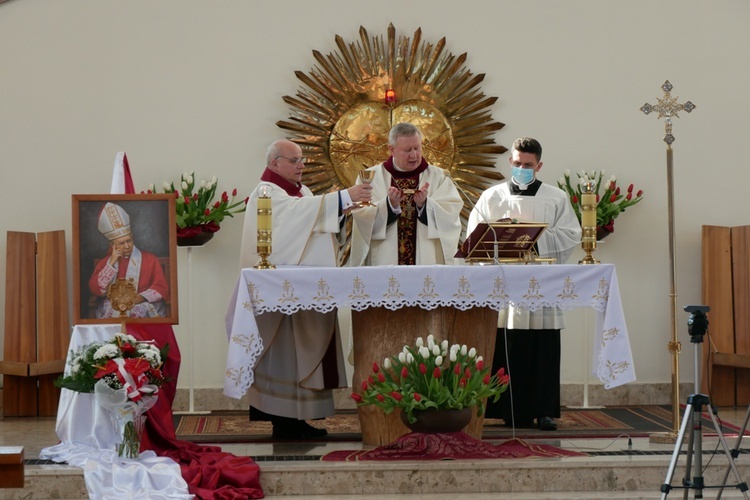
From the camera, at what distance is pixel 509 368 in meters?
7.73

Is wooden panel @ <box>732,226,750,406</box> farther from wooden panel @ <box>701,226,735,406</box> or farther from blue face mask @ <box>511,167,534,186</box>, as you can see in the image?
blue face mask @ <box>511,167,534,186</box>

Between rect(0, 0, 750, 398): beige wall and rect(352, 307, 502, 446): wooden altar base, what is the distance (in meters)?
2.64

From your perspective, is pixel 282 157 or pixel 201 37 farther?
pixel 201 37

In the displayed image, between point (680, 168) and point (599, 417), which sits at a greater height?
point (680, 168)

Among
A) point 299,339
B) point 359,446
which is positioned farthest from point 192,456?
point 299,339

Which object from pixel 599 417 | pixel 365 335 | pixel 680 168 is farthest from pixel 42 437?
pixel 680 168

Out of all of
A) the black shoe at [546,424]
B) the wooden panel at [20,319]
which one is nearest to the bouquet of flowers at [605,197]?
the black shoe at [546,424]

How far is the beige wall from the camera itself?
891 centimetres

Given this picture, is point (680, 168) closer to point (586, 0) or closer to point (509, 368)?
point (586, 0)

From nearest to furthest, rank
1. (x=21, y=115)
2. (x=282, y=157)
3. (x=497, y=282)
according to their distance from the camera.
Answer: (x=497, y=282), (x=282, y=157), (x=21, y=115)

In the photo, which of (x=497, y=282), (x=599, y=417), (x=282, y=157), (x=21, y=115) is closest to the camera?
(x=497, y=282)

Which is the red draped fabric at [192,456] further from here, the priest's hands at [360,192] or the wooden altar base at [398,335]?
the priest's hands at [360,192]

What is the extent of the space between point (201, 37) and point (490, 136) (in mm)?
2471

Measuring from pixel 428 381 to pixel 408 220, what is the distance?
1.62 meters
